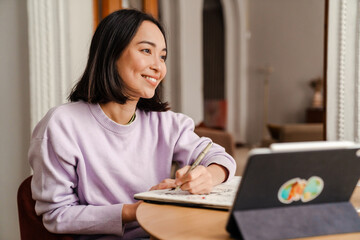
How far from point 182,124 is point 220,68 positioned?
7249mm

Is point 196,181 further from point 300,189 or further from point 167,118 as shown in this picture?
point 167,118

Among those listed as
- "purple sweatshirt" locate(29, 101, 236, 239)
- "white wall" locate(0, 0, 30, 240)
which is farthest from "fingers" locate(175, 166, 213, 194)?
"white wall" locate(0, 0, 30, 240)

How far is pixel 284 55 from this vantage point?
321 inches

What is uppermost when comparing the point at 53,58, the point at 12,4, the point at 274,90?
the point at 12,4

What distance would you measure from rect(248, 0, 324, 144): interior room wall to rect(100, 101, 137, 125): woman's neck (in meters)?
6.57

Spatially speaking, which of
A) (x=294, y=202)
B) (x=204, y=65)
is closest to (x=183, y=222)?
(x=294, y=202)

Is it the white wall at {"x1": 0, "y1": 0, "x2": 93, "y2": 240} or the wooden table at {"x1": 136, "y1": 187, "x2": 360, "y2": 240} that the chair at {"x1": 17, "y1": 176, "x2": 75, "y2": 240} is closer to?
the wooden table at {"x1": 136, "y1": 187, "x2": 360, "y2": 240}

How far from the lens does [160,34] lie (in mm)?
1494

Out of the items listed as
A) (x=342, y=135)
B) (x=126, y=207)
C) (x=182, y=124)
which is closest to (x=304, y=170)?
(x=126, y=207)

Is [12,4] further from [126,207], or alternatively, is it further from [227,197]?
[227,197]

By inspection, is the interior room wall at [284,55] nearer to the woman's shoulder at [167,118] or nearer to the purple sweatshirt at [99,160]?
the woman's shoulder at [167,118]

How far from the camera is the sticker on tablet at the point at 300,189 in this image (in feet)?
2.79

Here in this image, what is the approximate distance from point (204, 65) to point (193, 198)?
7.87 m

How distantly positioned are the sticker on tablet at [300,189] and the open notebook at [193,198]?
22 cm
